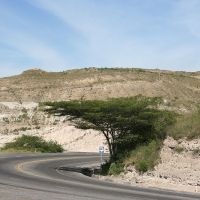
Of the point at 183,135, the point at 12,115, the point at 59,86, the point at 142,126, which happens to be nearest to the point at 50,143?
the point at 12,115

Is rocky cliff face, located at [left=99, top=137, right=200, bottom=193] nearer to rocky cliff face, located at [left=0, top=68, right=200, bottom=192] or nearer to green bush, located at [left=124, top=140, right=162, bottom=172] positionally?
rocky cliff face, located at [left=0, top=68, right=200, bottom=192]

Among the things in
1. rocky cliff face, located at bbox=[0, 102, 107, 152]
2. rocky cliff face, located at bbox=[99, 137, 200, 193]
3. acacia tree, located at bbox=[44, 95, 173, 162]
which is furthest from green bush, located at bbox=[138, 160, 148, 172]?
rocky cliff face, located at bbox=[0, 102, 107, 152]

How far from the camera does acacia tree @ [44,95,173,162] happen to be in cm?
2550

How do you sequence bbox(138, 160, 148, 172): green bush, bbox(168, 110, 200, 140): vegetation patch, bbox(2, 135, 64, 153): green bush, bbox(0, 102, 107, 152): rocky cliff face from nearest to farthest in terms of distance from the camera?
bbox(168, 110, 200, 140): vegetation patch, bbox(138, 160, 148, 172): green bush, bbox(2, 135, 64, 153): green bush, bbox(0, 102, 107, 152): rocky cliff face

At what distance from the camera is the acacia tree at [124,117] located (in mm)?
25500

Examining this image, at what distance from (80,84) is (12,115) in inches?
1114

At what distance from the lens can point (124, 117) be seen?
26.0 metres

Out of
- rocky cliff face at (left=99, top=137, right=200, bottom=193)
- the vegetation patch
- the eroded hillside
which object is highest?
the eroded hillside

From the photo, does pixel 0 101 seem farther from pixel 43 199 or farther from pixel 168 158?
pixel 43 199

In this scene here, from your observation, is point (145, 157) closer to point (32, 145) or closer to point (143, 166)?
point (143, 166)

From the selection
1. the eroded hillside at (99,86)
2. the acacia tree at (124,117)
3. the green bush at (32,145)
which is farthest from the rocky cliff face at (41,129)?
the acacia tree at (124,117)

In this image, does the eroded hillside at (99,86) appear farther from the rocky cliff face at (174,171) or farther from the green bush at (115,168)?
the rocky cliff face at (174,171)

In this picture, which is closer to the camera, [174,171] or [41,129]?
[174,171]

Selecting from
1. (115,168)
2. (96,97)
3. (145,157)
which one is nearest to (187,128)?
(145,157)
